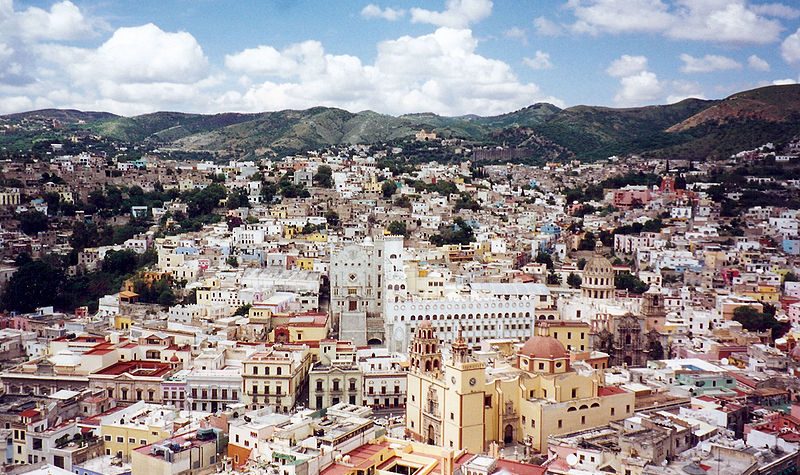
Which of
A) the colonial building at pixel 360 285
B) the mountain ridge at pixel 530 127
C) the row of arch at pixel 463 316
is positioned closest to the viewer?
the row of arch at pixel 463 316

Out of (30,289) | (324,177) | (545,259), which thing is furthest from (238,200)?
(545,259)

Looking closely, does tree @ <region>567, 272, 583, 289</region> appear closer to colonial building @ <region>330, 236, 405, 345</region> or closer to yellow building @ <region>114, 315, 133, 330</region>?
colonial building @ <region>330, 236, 405, 345</region>

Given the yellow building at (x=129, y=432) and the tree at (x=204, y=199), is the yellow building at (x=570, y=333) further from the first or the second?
the tree at (x=204, y=199)

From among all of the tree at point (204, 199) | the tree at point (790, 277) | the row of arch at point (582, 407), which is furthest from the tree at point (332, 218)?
the row of arch at point (582, 407)

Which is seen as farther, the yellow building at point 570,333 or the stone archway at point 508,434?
the yellow building at point 570,333

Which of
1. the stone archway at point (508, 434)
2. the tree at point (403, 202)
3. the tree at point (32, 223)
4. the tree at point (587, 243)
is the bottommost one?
the stone archway at point (508, 434)

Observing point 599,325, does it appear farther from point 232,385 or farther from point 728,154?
point 728,154

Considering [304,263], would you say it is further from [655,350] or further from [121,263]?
[655,350]

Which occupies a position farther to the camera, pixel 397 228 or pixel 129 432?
pixel 397 228
